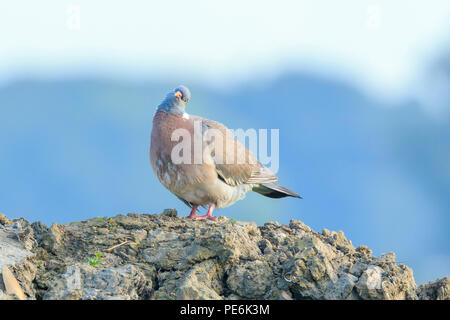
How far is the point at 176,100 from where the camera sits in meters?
10.8

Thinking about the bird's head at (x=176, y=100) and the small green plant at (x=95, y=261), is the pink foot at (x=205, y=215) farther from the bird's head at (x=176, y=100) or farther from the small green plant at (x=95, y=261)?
the small green plant at (x=95, y=261)

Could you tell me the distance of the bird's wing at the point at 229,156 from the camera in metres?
11.1

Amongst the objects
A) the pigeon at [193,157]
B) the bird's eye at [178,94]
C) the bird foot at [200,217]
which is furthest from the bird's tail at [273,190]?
the bird's eye at [178,94]

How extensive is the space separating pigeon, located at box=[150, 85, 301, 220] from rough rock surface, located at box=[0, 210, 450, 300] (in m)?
1.42

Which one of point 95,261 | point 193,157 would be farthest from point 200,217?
point 95,261

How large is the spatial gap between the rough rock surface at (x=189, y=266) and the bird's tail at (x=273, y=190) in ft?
9.93

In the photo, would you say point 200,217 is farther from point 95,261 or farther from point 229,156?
point 95,261

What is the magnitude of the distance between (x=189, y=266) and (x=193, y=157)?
9.37 feet

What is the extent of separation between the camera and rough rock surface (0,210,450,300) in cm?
771

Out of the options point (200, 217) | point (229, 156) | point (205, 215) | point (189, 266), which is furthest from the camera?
point (229, 156)

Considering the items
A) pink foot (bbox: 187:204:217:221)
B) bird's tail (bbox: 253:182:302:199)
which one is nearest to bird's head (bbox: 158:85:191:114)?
pink foot (bbox: 187:204:217:221)

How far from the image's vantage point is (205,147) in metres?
10.9
